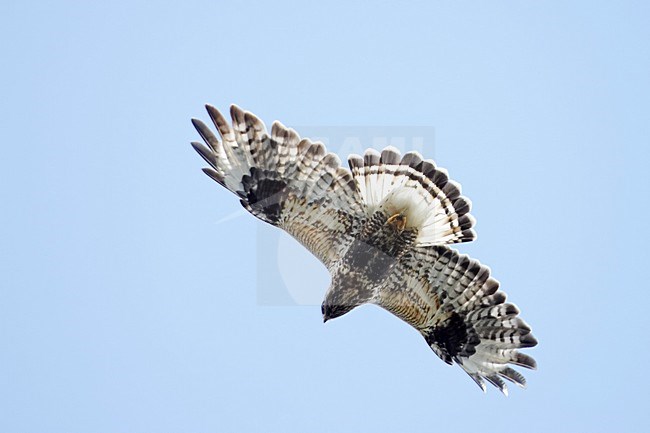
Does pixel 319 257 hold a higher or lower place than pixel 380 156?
lower

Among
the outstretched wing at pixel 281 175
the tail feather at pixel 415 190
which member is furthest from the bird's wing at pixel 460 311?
the outstretched wing at pixel 281 175

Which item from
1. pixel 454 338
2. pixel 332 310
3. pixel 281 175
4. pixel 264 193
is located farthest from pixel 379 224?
pixel 454 338

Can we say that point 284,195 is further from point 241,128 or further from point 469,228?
point 469,228

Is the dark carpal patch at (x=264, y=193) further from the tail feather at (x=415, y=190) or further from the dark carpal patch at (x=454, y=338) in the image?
the dark carpal patch at (x=454, y=338)

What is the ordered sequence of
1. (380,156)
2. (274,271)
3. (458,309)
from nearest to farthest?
1. (380,156)
2. (458,309)
3. (274,271)

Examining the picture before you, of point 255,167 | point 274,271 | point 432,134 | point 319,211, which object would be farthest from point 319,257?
point 432,134

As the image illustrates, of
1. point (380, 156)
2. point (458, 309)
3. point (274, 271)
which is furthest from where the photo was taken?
point (274, 271)
